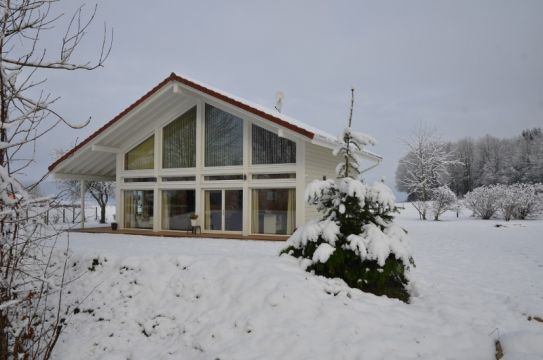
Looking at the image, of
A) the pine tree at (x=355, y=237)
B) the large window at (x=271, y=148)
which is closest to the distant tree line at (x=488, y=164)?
the large window at (x=271, y=148)

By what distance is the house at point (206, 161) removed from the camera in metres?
12.0

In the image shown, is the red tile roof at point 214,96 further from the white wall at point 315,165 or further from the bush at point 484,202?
the bush at point 484,202

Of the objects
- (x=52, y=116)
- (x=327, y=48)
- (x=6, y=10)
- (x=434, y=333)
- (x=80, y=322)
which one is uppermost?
(x=327, y=48)

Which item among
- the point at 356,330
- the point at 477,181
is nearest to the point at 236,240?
the point at 356,330

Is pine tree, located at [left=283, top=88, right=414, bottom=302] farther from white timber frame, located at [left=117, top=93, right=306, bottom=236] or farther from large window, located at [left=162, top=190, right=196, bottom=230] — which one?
large window, located at [left=162, top=190, right=196, bottom=230]

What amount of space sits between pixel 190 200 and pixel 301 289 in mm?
8995

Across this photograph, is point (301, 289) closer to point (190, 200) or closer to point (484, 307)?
point (484, 307)

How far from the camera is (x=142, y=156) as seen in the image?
14.5 meters

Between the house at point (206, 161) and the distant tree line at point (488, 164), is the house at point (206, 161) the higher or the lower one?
the lower one

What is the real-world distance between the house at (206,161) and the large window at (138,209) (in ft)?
0.13

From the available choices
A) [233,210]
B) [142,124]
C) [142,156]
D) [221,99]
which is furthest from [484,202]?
[142,124]

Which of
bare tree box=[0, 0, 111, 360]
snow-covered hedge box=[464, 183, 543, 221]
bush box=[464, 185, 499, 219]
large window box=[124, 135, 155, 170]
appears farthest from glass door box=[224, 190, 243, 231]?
bush box=[464, 185, 499, 219]

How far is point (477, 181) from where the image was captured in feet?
161

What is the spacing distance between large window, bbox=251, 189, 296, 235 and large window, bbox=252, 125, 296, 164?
103cm
